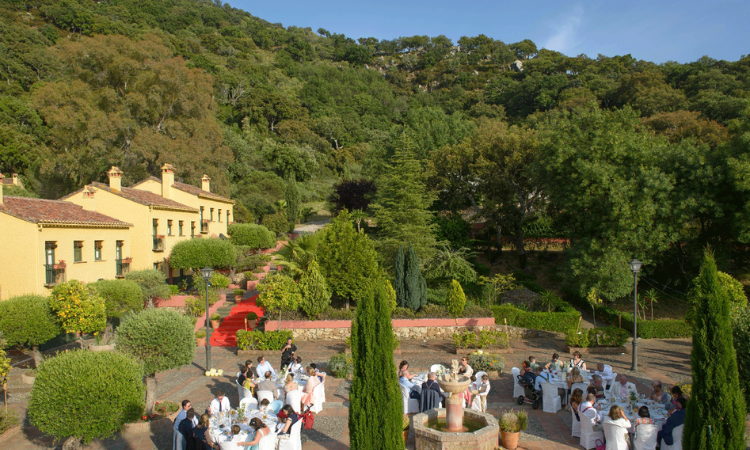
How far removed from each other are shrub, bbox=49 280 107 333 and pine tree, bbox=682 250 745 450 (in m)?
16.0

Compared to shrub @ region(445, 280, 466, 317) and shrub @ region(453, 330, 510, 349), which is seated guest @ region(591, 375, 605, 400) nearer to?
shrub @ region(453, 330, 510, 349)

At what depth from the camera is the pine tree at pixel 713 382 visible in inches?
250

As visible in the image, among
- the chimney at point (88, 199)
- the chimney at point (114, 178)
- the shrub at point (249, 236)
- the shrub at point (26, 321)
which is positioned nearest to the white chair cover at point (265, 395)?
the shrub at point (26, 321)

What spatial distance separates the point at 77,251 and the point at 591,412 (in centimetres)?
1966

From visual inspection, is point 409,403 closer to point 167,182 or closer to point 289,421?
point 289,421

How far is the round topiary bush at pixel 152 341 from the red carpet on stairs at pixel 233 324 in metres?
8.42

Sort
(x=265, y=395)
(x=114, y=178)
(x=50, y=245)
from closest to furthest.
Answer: (x=265, y=395) → (x=50, y=245) → (x=114, y=178)

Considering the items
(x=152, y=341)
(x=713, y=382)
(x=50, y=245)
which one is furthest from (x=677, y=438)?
(x=50, y=245)

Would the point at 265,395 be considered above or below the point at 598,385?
below

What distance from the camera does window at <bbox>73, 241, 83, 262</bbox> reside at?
1828cm

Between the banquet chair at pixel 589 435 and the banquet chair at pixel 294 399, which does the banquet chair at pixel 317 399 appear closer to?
the banquet chair at pixel 294 399

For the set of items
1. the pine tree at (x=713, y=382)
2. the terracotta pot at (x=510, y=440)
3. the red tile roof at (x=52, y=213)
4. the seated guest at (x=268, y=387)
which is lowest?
the terracotta pot at (x=510, y=440)

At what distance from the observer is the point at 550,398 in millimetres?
10492

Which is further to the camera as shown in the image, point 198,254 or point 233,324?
point 198,254
